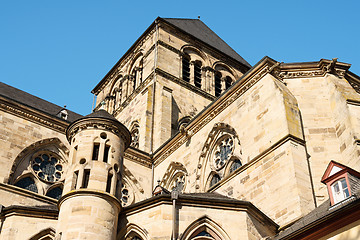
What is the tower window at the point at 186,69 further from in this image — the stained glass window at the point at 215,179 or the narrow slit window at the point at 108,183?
the narrow slit window at the point at 108,183

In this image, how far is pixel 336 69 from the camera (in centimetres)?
1848

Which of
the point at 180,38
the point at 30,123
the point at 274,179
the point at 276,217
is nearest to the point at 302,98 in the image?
the point at 274,179

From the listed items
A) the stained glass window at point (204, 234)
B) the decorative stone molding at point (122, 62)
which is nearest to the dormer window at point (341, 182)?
the stained glass window at point (204, 234)

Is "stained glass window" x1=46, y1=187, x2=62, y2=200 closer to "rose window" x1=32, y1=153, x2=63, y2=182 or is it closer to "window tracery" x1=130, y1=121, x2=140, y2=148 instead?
"rose window" x1=32, y1=153, x2=63, y2=182

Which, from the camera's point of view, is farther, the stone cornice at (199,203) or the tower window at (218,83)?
the tower window at (218,83)

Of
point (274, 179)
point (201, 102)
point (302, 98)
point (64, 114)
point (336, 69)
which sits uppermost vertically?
point (201, 102)

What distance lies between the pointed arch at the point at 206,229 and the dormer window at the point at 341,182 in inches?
121

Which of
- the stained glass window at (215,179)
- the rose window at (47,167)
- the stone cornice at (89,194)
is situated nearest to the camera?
the stone cornice at (89,194)

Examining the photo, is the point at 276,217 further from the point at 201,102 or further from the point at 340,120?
the point at 201,102

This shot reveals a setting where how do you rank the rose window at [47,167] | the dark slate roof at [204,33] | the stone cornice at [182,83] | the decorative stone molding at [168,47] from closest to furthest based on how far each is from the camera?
the rose window at [47,167], the stone cornice at [182,83], the decorative stone molding at [168,47], the dark slate roof at [204,33]

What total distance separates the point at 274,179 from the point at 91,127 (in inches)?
221

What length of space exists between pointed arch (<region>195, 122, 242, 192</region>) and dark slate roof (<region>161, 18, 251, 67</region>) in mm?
13619

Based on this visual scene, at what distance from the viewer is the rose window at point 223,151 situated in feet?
61.4

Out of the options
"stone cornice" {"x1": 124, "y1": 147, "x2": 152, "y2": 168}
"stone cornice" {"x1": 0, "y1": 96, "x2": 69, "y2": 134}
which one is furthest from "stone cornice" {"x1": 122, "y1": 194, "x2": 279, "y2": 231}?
"stone cornice" {"x1": 124, "y1": 147, "x2": 152, "y2": 168}
